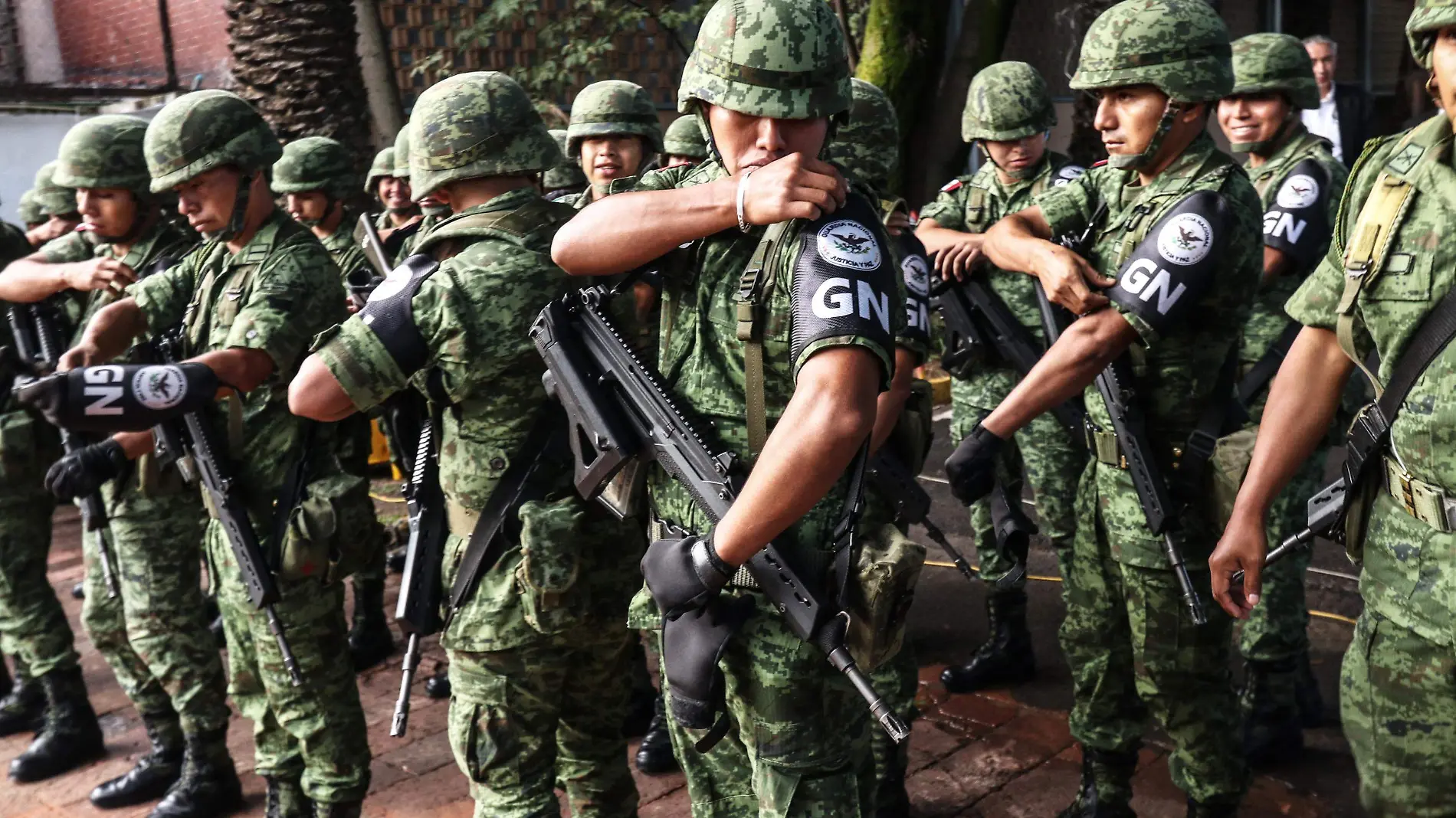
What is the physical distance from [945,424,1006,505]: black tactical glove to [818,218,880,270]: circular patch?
1130 millimetres

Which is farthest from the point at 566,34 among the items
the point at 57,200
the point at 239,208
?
the point at 239,208

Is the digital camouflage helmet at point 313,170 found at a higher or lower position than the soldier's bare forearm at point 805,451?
higher

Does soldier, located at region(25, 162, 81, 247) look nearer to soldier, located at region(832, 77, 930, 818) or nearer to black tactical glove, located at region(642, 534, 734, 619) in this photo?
soldier, located at region(832, 77, 930, 818)

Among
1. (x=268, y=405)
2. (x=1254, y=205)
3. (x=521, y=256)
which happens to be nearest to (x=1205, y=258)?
(x=1254, y=205)

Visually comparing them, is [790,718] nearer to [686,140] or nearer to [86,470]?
[86,470]

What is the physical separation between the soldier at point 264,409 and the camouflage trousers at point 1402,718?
275 cm

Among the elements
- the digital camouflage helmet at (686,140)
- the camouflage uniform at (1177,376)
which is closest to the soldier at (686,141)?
the digital camouflage helmet at (686,140)

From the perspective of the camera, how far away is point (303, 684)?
3703 millimetres

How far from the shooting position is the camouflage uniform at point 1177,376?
3.28 m

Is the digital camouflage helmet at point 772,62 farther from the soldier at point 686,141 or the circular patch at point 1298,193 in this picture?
the soldier at point 686,141

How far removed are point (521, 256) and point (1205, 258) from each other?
1740 mm

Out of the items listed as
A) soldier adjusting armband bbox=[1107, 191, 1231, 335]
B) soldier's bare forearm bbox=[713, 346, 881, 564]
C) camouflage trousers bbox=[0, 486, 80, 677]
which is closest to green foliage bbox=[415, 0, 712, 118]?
camouflage trousers bbox=[0, 486, 80, 677]

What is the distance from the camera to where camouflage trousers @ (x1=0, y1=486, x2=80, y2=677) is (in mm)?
5031

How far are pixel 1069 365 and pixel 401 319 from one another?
5.62ft
